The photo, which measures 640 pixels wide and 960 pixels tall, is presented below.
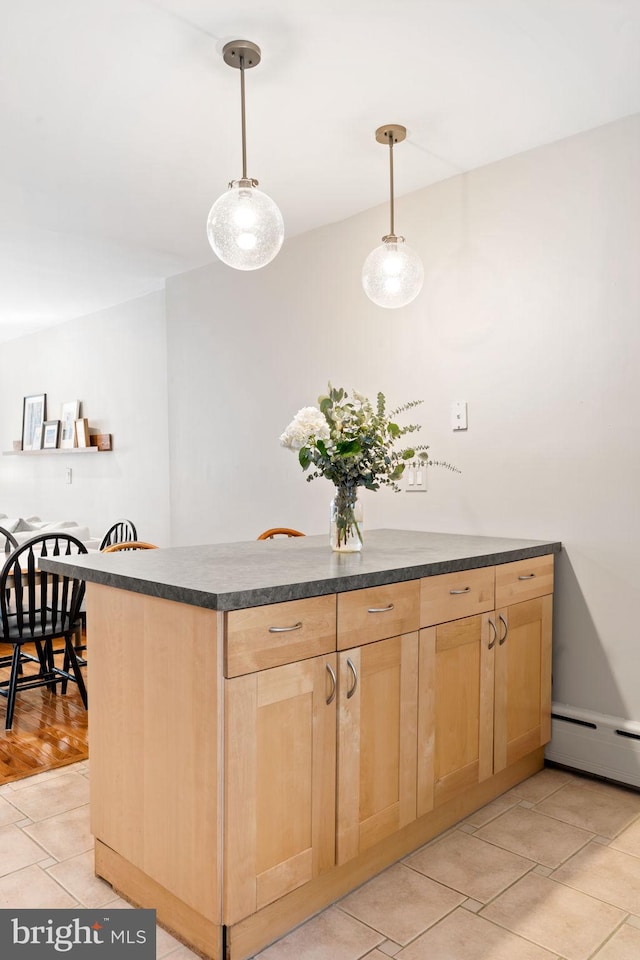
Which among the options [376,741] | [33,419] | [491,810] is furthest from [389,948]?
[33,419]

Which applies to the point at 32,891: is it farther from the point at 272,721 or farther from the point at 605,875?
the point at 605,875

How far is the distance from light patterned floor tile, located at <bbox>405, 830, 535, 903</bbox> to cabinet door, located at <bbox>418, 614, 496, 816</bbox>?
0.14m

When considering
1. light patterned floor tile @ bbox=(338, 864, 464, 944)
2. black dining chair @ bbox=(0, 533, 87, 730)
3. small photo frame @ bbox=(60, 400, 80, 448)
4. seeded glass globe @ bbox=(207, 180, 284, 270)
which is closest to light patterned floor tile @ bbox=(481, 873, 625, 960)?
light patterned floor tile @ bbox=(338, 864, 464, 944)

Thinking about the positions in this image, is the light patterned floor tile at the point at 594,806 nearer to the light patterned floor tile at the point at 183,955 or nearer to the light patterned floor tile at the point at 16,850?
the light patterned floor tile at the point at 183,955

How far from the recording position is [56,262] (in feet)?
14.6

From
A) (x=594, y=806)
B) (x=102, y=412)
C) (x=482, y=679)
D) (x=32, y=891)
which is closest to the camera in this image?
(x=32, y=891)

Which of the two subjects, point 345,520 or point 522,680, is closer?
point 345,520

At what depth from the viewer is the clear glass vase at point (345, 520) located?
241cm

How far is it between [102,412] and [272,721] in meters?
4.46

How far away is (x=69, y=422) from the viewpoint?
6.00m

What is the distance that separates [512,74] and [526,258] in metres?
0.74

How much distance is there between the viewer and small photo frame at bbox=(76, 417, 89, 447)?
5672 millimetres

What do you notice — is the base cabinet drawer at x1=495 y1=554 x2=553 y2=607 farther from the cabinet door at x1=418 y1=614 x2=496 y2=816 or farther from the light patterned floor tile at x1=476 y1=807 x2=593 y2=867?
the light patterned floor tile at x1=476 y1=807 x2=593 y2=867

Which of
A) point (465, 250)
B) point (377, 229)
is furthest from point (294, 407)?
point (465, 250)
